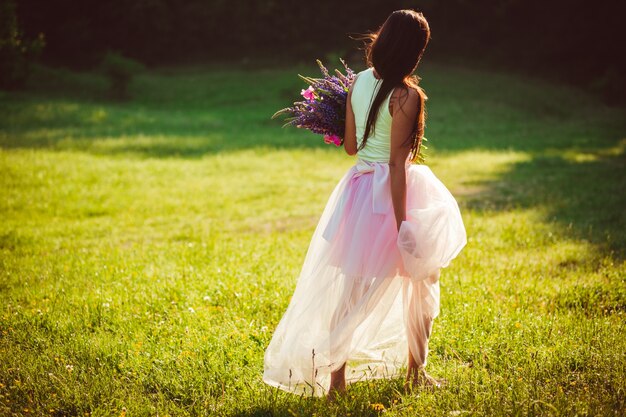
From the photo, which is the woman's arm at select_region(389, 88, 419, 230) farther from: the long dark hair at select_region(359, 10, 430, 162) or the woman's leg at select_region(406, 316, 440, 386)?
the woman's leg at select_region(406, 316, 440, 386)

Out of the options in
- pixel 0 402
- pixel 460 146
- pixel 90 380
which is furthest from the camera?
pixel 460 146

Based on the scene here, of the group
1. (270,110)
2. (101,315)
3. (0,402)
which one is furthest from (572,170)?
(270,110)

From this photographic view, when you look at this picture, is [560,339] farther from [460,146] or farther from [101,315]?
[460,146]

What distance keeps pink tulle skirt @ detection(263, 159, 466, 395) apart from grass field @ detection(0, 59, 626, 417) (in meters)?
0.31

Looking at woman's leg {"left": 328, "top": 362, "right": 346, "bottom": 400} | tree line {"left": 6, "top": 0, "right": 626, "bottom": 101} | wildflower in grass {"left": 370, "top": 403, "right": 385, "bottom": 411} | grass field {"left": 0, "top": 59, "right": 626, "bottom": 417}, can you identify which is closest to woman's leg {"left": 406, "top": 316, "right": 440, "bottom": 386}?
grass field {"left": 0, "top": 59, "right": 626, "bottom": 417}

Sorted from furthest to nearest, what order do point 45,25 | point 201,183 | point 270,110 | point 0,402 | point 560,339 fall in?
point 45,25 → point 270,110 → point 201,183 → point 560,339 → point 0,402

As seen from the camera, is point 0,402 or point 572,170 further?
point 572,170

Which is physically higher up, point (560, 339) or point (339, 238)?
point (339, 238)

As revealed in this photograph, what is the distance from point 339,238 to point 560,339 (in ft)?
6.89

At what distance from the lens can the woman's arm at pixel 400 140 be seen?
361 cm

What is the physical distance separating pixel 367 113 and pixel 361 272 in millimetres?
1086

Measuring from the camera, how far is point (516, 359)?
14.0ft

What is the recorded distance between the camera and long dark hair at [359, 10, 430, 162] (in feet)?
11.6

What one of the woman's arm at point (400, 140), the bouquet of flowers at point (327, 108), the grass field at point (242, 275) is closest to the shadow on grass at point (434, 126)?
the grass field at point (242, 275)
